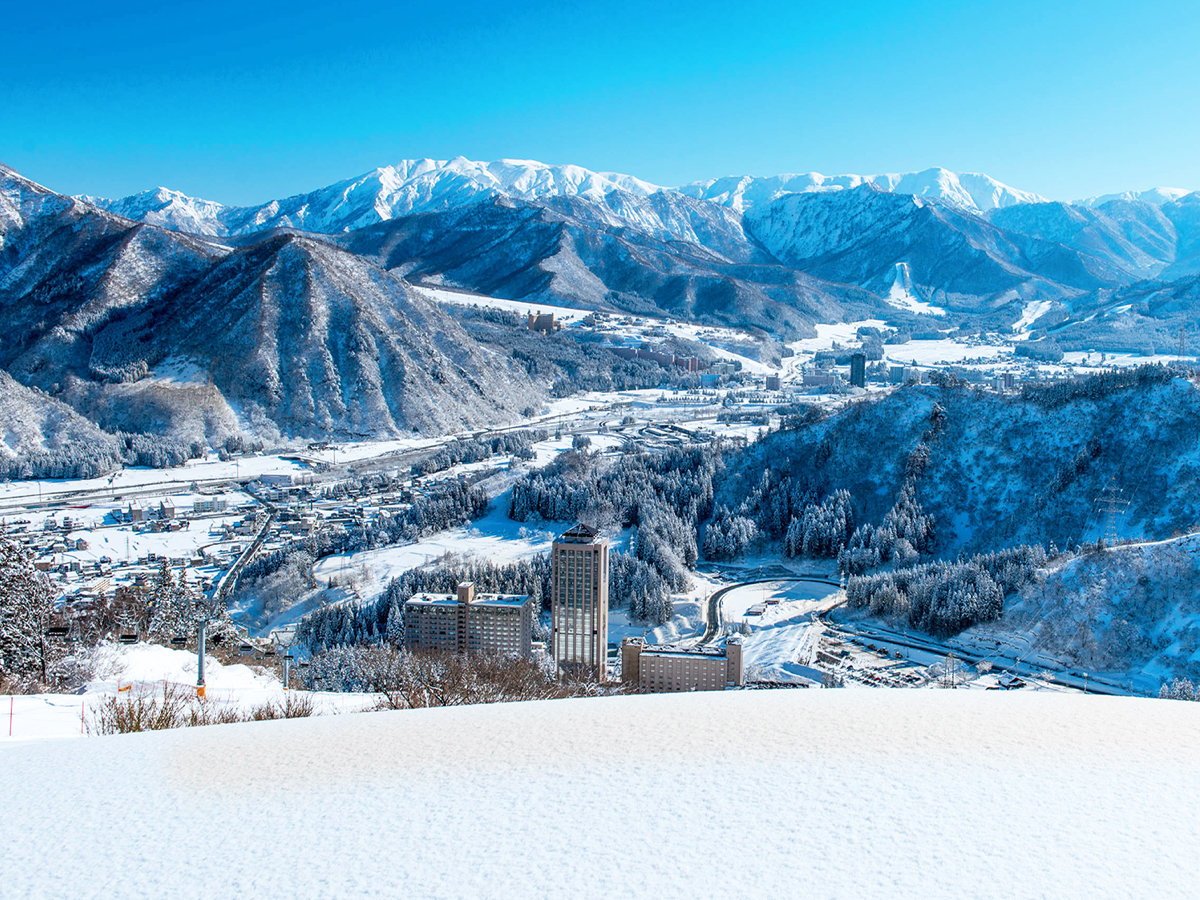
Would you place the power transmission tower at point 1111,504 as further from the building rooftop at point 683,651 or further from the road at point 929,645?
the building rooftop at point 683,651

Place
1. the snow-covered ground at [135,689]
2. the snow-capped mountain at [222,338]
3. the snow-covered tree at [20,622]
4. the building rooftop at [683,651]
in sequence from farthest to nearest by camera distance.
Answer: the snow-capped mountain at [222,338] < the building rooftop at [683,651] < the snow-covered tree at [20,622] < the snow-covered ground at [135,689]

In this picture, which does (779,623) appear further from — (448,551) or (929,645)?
(448,551)

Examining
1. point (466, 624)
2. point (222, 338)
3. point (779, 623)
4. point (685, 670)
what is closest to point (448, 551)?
point (466, 624)

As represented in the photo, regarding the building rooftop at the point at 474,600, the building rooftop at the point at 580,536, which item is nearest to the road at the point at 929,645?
the building rooftop at the point at 580,536

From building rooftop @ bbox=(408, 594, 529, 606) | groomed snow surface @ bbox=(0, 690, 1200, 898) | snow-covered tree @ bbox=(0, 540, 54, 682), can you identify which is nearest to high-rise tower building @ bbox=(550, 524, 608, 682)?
building rooftop @ bbox=(408, 594, 529, 606)

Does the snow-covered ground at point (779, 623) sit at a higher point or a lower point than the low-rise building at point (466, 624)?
lower

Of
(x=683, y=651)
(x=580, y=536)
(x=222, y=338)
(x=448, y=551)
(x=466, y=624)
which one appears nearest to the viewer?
(x=683, y=651)
